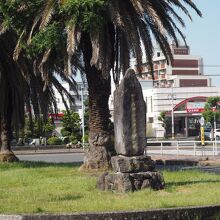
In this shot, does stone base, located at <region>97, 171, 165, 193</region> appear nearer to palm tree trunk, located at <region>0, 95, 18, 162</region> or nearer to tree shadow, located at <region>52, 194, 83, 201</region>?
tree shadow, located at <region>52, 194, 83, 201</region>

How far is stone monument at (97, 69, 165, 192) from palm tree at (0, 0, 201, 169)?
4.94 m

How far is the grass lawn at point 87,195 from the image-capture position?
9930mm

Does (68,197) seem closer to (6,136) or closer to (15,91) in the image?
(15,91)

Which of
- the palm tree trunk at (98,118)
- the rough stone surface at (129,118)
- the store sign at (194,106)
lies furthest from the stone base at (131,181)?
the store sign at (194,106)

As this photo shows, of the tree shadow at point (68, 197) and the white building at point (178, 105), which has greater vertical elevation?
the white building at point (178, 105)

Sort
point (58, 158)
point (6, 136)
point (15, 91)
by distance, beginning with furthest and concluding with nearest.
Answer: point (58, 158) < point (6, 136) < point (15, 91)

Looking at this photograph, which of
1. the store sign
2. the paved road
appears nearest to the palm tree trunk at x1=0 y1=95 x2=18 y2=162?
the paved road

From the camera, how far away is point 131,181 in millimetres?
12125

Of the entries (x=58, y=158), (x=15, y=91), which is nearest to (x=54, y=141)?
(x=58, y=158)

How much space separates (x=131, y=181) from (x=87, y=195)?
1011 millimetres

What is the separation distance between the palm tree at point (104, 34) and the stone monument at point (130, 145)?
4941 mm

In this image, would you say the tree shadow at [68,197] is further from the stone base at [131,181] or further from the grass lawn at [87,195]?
the stone base at [131,181]

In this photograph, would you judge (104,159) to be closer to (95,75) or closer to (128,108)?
(95,75)

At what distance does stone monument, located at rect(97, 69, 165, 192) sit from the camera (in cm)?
1222
